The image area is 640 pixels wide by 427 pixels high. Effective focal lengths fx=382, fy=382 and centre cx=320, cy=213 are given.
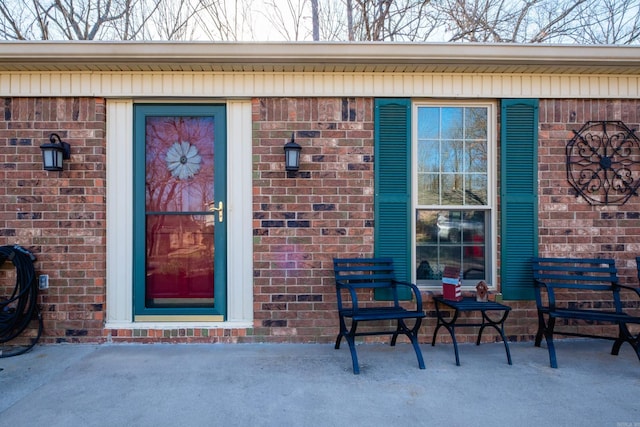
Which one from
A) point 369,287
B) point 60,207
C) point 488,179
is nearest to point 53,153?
point 60,207

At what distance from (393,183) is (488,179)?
3.22 feet

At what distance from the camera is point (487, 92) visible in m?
3.73

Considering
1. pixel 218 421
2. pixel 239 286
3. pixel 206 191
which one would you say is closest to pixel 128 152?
pixel 206 191

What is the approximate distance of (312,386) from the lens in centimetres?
277

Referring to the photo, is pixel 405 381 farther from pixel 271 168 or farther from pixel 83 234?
pixel 83 234

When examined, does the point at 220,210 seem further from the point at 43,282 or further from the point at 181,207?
the point at 43,282

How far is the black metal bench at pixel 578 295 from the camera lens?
318cm

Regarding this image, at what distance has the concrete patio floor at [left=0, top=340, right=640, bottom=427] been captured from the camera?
7.77ft

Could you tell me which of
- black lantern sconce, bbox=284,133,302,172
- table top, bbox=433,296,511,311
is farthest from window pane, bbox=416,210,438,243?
black lantern sconce, bbox=284,133,302,172

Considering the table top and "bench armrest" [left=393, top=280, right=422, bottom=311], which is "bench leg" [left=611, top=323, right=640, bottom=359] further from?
"bench armrest" [left=393, top=280, right=422, bottom=311]

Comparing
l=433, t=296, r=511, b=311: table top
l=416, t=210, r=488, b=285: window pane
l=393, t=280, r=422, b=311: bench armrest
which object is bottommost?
l=433, t=296, r=511, b=311: table top

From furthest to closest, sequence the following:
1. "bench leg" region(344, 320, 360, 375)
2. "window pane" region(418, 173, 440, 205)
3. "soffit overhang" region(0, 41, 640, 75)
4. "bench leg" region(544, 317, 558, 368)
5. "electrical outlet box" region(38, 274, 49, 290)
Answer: "window pane" region(418, 173, 440, 205)
"electrical outlet box" region(38, 274, 49, 290)
"soffit overhang" region(0, 41, 640, 75)
"bench leg" region(544, 317, 558, 368)
"bench leg" region(344, 320, 360, 375)

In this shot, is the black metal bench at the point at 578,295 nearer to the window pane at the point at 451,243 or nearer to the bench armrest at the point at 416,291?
the window pane at the point at 451,243

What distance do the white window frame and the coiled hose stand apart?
3.54 metres
